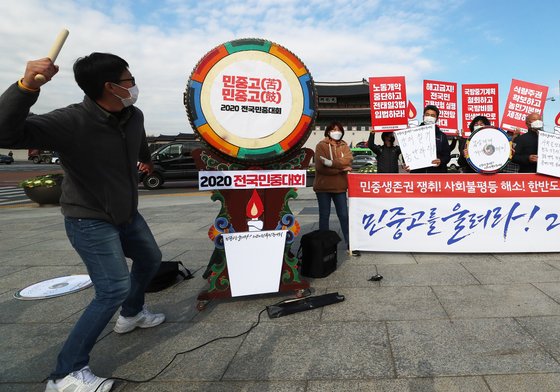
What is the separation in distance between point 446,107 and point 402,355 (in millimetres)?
6158

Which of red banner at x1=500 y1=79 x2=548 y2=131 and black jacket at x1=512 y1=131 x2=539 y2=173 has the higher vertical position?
red banner at x1=500 y1=79 x2=548 y2=131

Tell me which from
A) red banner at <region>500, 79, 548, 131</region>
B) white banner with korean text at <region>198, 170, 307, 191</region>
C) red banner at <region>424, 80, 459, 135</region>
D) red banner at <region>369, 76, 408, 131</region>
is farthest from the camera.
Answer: red banner at <region>424, 80, 459, 135</region>

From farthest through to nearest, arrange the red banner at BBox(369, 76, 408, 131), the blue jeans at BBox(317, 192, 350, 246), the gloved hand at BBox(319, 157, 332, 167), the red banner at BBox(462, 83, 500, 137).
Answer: the red banner at BBox(462, 83, 500, 137), the red banner at BBox(369, 76, 408, 131), the blue jeans at BBox(317, 192, 350, 246), the gloved hand at BBox(319, 157, 332, 167)

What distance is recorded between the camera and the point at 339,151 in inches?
176

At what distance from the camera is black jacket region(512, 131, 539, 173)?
16.0 feet

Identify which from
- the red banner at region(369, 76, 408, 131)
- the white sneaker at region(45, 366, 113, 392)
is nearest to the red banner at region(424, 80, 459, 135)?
the red banner at region(369, 76, 408, 131)

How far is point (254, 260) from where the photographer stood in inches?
125

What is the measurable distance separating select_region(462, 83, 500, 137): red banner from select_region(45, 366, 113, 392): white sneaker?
7.43 m

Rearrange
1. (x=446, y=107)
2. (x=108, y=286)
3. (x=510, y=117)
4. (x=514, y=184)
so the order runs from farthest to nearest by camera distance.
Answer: (x=446, y=107), (x=510, y=117), (x=514, y=184), (x=108, y=286)

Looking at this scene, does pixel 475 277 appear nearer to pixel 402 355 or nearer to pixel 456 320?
pixel 456 320

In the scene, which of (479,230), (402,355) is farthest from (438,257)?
(402,355)

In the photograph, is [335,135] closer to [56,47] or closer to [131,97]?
[131,97]

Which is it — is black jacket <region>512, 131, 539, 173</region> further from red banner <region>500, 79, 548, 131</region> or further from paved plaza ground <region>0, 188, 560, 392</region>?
red banner <region>500, 79, 548, 131</region>

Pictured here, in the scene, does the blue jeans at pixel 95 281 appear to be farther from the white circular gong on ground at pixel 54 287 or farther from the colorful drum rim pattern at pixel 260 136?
the white circular gong on ground at pixel 54 287
